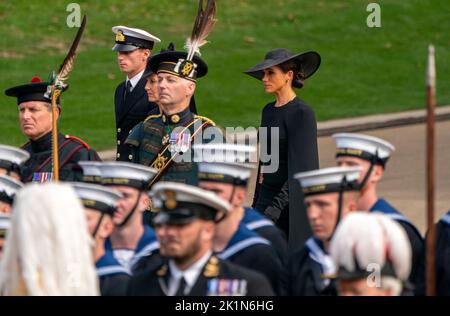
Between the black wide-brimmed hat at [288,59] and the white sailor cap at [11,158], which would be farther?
the black wide-brimmed hat at [288,59]

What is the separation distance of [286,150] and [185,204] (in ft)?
13.0

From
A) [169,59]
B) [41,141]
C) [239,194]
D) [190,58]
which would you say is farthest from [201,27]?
[239,194]

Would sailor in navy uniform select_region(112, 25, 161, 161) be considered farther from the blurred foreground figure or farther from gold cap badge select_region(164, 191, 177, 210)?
the blurred foreground figure

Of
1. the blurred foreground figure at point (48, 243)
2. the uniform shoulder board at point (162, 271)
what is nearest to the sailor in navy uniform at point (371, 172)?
the uniform shoulder board at point (162, 271)

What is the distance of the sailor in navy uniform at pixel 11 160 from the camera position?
1193cm

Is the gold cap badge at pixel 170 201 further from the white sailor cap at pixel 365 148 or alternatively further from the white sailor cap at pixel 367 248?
the white sailor cap at pixel 365 148

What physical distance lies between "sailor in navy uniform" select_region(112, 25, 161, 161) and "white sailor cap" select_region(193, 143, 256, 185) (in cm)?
332

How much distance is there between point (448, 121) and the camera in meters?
23.0

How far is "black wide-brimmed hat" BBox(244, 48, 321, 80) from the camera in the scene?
1287 centimetres

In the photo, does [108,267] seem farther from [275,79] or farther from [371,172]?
[275,79]

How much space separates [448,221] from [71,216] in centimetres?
322

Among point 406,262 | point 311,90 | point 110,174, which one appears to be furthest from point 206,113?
point 406,262

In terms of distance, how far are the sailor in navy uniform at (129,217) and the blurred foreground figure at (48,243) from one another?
2.36 m
